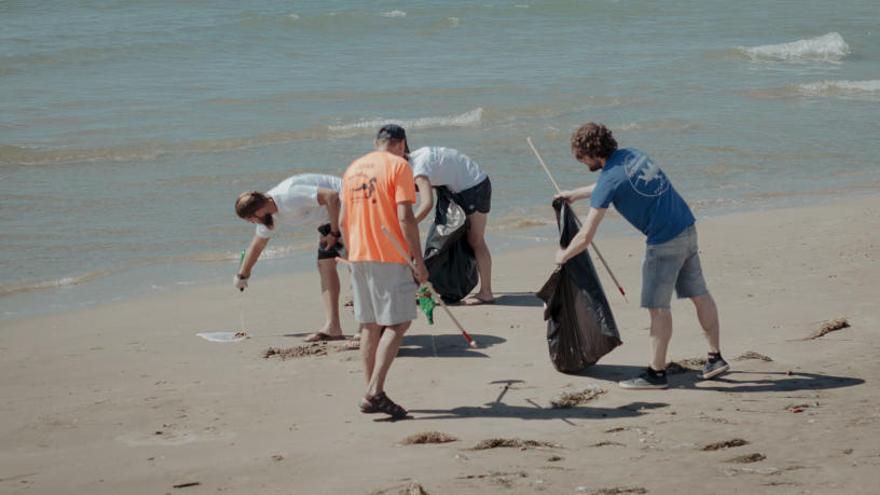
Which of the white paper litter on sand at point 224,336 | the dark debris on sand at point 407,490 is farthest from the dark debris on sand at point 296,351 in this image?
the dark debris on sand at point 407,490

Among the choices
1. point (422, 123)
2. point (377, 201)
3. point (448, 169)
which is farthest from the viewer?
point (422, 123)

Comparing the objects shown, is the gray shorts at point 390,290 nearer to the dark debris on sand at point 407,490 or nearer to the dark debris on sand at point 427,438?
the dark debris on sand at point 427,438

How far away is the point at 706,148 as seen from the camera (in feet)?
52.6

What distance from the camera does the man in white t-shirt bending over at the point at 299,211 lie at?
8.05 meters

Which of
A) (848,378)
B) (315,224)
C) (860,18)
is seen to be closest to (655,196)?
(848,378)

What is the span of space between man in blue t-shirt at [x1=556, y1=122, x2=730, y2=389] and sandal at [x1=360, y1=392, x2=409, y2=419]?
4.00 ft

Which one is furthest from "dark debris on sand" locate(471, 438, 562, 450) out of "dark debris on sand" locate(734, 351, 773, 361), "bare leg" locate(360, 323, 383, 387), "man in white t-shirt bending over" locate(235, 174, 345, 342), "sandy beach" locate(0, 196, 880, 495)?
"man in white t-shirt bending over" locate(235, 174, 345, 342)

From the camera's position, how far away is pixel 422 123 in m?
18.8

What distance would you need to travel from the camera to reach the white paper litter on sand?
8.85 meters

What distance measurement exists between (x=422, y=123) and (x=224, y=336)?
10263 mm

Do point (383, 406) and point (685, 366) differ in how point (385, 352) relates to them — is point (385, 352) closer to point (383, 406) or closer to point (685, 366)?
point (383, 406)

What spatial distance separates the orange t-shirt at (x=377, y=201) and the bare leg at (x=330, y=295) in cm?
178

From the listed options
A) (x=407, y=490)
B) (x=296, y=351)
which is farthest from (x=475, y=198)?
(x=407, y=490)

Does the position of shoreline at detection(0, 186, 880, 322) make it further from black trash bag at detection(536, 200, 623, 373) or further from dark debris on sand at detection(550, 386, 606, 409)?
dark debris on sand at detection(550, 386, 606, 409)
